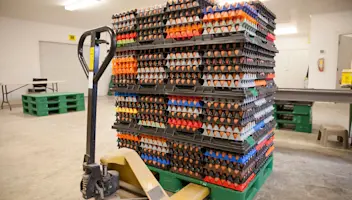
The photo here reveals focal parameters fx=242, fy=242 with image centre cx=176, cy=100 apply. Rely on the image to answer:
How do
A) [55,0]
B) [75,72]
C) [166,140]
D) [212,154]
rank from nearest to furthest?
[212,154]
[166,140]
[55,0]
[75,72]

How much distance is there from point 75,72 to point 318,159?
11684 mm

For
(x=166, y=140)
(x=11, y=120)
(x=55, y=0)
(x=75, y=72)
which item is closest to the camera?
(x=166, y=140)

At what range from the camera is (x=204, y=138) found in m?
2.49

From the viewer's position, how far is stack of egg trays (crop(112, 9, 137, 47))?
9.70ft

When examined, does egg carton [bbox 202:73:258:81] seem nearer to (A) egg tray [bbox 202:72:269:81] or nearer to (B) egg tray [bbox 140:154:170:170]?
(A) egg tray [bbox 202:72:269:81]

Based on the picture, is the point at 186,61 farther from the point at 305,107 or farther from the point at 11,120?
the point at 11,120

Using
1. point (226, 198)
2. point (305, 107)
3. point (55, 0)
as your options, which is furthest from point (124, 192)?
point (55, 0)

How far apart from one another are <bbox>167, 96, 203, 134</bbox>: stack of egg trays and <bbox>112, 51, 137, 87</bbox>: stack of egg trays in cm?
64

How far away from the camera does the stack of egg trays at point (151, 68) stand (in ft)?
8.99

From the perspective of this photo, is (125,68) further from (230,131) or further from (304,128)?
(304,128)

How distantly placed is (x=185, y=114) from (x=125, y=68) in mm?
1042

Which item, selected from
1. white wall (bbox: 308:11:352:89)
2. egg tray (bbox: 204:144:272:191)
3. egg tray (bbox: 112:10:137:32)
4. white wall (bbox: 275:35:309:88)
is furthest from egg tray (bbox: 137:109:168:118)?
white wall (bbox: 275:35:309:88)

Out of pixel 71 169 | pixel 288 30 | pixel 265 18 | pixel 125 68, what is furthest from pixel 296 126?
pixel 288 30

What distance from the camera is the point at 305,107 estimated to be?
5250 millimetres
